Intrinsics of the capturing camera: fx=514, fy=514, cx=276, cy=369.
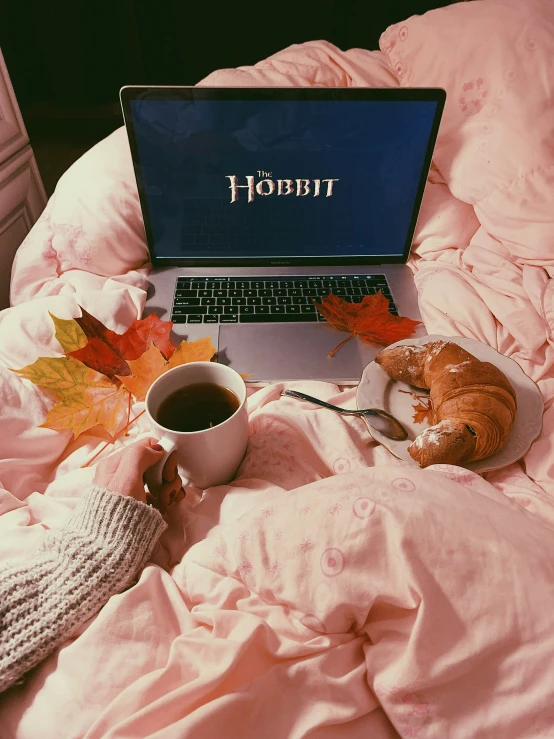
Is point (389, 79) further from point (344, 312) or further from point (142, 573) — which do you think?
Result: point (142, 573)

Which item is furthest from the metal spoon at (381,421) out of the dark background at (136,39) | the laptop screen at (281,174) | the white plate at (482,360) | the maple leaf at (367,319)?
the dark background at (136,39)

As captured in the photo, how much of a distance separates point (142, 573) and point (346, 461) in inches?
10.5

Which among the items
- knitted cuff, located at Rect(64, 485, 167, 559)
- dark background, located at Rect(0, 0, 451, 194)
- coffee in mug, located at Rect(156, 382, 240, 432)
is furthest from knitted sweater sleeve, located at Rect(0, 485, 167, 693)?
dark background, located at Rect(0, 0, 451, 194)

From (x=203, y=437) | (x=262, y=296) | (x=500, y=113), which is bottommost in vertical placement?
(x=262, y=296)

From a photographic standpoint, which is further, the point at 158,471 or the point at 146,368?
the point at 146,368

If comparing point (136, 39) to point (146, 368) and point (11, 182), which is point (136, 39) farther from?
point (146, 368)

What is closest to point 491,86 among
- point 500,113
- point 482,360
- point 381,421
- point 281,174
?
point 500,113

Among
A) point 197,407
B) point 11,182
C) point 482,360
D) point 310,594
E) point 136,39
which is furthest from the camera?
point 136,39

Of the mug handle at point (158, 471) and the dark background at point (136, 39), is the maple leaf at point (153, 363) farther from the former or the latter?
the dark background at point (136, 39)

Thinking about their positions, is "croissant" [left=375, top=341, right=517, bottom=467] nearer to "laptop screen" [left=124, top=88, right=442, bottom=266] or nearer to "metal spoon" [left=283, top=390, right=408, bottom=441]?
"metal spoon" [left=283, top=390, right=408, bottom=441]

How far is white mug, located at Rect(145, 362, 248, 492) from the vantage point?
1.82ft

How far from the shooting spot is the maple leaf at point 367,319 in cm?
81

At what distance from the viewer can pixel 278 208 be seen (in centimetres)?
89

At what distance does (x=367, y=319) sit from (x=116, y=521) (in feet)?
1.62
